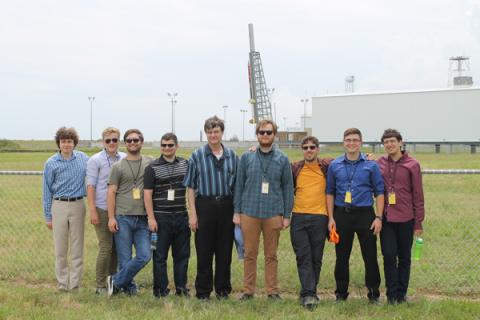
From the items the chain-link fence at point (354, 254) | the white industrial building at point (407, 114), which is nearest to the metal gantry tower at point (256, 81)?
the white industrial building at point (407, 114)

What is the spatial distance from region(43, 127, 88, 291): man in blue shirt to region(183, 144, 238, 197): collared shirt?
4.61 feet

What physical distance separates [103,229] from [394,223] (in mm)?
3199

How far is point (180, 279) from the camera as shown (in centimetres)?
611

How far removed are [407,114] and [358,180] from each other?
202ft

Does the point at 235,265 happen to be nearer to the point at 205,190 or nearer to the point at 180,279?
the point at 180,279

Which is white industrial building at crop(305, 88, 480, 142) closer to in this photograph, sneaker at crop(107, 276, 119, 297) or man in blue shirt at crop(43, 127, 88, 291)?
man in blue shirt at crop(43, 127, 88, 291)

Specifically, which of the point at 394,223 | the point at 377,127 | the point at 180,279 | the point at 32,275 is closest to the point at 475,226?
the point at 394,223

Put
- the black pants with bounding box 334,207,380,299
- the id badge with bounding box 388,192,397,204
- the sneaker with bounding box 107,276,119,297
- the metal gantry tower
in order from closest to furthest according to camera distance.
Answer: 1. the id badge with bounding box 388,192,397,204
2. the black pants with bounding box 334,207,380,299
3. the sneaker with bounding box 107,276,119,297
4. the metal gantry tower

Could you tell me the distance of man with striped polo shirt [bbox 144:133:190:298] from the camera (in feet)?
19.2

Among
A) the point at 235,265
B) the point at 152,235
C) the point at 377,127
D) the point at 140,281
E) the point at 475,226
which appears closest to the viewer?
the point at 152,235

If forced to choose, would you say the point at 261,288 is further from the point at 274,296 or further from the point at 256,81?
the point at 256,81

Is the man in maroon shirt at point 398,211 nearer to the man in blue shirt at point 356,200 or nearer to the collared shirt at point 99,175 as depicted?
the man in blue shirt at point 356,200

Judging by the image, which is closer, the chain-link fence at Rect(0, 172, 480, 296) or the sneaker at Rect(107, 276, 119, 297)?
the sneaker at Rect(107, 276, 119, 297)

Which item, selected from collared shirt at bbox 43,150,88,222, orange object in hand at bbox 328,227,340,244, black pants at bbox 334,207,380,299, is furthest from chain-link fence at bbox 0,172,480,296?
collared shirt at bbox 43,150,88,222
